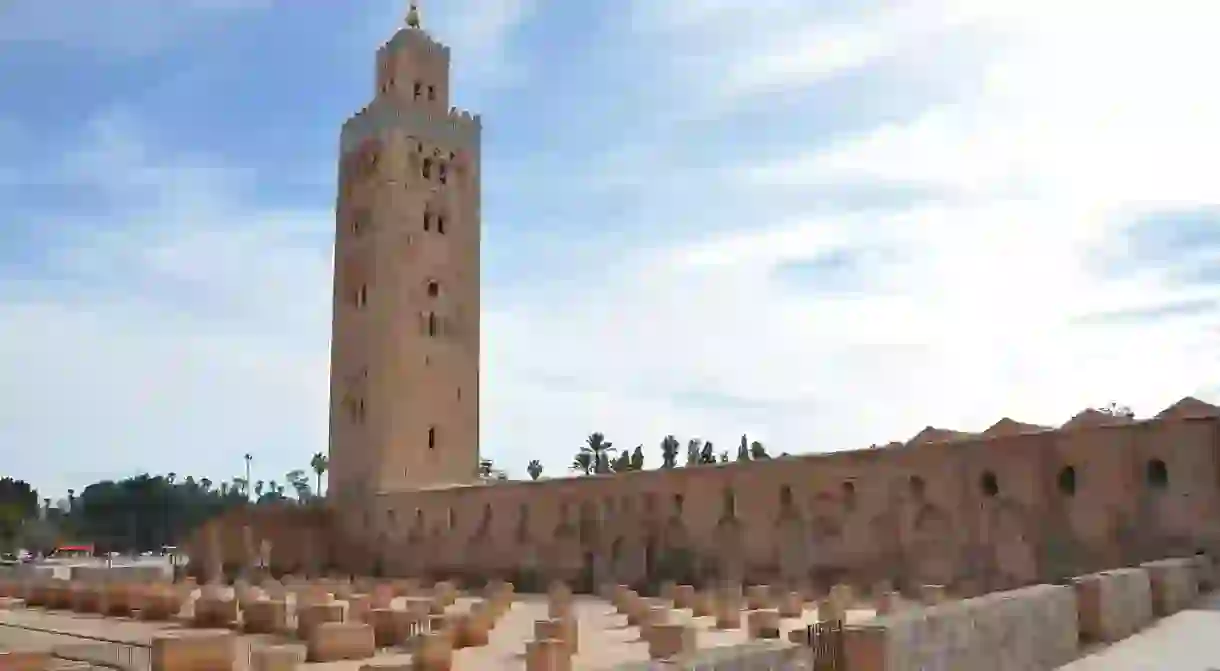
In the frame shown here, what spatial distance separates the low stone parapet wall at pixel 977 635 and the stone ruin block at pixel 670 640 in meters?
3.98

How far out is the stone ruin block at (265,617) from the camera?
15927 mm

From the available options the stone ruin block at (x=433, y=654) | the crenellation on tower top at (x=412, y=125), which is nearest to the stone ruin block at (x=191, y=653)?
the stone ruin block at (x=433, y=654)

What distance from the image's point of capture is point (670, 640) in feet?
39.9

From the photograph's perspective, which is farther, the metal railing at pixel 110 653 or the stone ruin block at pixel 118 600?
the stone ruin block at pixel 118 600

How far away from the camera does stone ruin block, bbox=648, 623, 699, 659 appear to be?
12047 mm

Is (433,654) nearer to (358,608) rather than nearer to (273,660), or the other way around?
(273,660)

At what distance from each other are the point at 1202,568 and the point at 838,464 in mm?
6430

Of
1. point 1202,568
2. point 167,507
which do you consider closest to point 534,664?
point 1202,568

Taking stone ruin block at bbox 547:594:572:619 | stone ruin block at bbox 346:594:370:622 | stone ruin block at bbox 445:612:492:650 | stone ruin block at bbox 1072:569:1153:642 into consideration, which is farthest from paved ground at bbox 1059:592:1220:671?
stone ruin block at bbox 346:594:370:622

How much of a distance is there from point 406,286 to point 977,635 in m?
28.1

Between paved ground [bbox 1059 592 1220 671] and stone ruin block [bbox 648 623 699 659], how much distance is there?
4.20 m

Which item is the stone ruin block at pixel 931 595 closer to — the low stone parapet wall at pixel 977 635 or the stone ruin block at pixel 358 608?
the low stone parapet wall at pixel 977 635

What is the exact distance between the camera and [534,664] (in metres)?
10.6

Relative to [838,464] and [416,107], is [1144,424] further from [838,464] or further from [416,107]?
[416,107]
